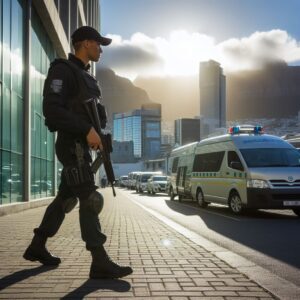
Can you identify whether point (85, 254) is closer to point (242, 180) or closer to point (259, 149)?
point (242, 180)

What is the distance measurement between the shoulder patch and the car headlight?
29.7ft

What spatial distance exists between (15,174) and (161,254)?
1072 cm

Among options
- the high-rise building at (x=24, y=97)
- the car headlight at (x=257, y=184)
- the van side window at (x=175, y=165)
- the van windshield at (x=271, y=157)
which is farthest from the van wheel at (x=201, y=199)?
the high-rise building at (x=24, y=97)

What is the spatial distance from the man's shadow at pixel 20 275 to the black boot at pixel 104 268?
0.56 meters

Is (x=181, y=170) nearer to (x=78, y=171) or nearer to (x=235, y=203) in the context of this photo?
(x=235, y=203)

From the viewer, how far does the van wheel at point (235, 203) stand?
43.5 ft

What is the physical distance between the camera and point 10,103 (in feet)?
48.4

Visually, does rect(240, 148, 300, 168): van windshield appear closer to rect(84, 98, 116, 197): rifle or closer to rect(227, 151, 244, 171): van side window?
rect(227, 151, 244, 171): van side window

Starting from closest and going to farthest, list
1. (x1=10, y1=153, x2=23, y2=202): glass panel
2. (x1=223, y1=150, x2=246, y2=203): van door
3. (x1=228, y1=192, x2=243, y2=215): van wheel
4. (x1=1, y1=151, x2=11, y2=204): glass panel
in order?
(x1=223, y1=150, x2=246, y2=203): van door → (x1=228, y1=192, x2=243, y2=215): van wheel → (x1=1, y1=151, x2=11, y2=204): glass panel → (x1=10, y1=153, x2=23, y2=202): glass panel

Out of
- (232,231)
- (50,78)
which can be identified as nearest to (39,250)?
(50,78)

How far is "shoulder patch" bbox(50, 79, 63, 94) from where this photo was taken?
414 centimetres

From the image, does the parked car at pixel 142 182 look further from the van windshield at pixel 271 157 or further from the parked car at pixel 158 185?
the van windshield at pixel 271 157

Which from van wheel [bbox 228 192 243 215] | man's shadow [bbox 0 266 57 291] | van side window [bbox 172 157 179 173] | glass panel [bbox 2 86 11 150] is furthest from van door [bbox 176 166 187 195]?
man's shadow [bbox 0 266 57 291]

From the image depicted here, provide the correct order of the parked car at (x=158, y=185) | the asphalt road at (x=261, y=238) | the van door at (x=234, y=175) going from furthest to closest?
the parked car at (x=158, y=185) → the van door at (x=234, y=175) → the asphalt road at (x=261, y=238)
